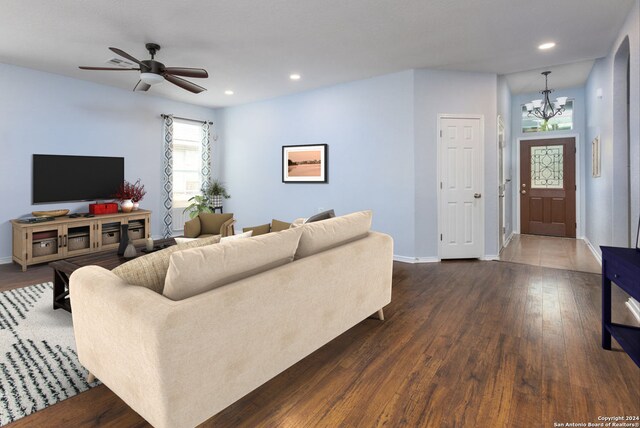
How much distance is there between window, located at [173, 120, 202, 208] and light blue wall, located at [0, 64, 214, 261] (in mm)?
406

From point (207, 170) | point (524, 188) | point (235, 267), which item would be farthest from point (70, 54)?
point (524, 188)

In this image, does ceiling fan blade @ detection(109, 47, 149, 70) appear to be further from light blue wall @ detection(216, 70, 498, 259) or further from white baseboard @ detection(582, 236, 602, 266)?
white baseboard @ detection(582, 236, 602, 266)

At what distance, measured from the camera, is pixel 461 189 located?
192 inches

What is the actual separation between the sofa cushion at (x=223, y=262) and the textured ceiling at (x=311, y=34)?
2273 millimetres

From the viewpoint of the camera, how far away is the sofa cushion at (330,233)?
7.11ft

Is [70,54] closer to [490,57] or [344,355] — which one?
[344,355]

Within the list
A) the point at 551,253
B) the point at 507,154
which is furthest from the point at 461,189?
the point at 507,154

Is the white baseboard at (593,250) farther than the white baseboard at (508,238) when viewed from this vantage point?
No

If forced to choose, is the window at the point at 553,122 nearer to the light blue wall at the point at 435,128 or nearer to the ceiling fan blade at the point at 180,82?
the light blue wall at the point at 435,128

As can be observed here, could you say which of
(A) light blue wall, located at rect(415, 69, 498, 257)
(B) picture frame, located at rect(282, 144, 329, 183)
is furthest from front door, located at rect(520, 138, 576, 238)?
(B) picture frame, located at rect(282, 144, 329, 183)

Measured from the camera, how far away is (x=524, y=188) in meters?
7.12

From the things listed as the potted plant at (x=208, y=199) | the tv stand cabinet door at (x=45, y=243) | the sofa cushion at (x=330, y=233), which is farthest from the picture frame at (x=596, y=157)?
the tv stand cabinet door at (x=45, y=243)

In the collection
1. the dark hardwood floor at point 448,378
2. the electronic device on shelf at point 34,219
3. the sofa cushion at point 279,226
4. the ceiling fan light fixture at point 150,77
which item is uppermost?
the ceiling fan light fixture at point 150,77

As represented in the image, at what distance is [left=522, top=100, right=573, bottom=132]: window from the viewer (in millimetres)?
A: 6555
